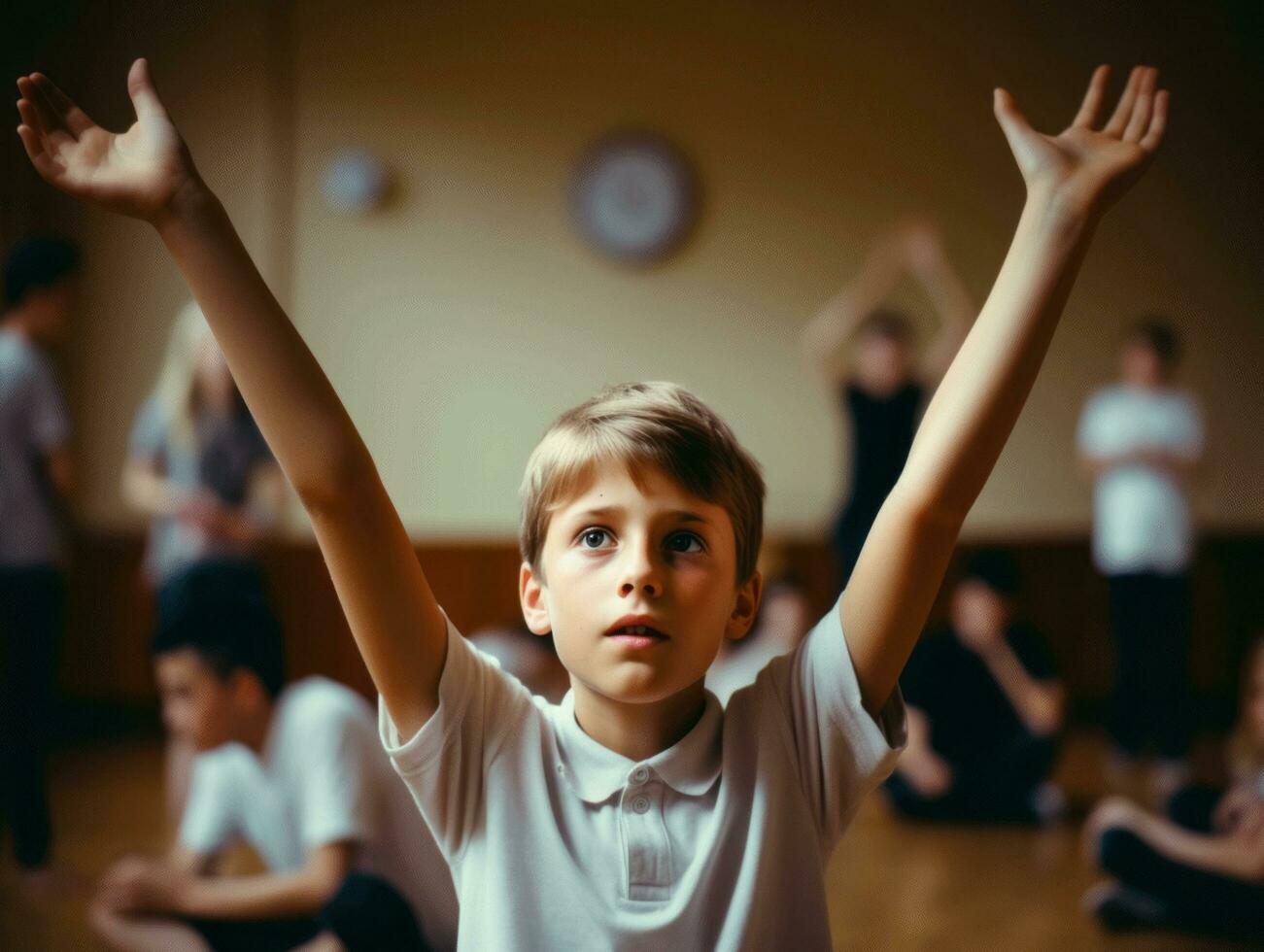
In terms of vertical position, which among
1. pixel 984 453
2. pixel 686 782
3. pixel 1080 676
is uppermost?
pixel 984 453

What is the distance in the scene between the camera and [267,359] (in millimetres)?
718

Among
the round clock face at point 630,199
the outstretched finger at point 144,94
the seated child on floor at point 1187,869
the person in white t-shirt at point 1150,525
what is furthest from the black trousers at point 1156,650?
the outstretched finger at point 144,94

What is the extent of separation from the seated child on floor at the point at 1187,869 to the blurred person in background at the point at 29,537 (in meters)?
2.32

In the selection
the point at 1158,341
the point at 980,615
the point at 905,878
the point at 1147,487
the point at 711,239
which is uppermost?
the point at 711,239

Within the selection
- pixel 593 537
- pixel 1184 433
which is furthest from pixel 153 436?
pixel 1184 433

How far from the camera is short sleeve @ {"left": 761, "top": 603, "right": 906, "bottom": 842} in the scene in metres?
0.79

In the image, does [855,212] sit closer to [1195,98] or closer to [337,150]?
[1195,98]

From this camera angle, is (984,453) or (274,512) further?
(274,512)

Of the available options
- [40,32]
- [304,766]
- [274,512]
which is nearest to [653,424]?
[304,766]

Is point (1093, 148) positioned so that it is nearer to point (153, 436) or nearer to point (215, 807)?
point (215, 807)

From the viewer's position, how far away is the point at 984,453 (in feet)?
2.49

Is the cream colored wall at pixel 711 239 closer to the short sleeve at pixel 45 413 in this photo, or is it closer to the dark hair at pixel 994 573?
the dark hair at pixel 994 573

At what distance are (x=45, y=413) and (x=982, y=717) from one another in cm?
265

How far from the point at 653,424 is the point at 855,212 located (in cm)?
430
